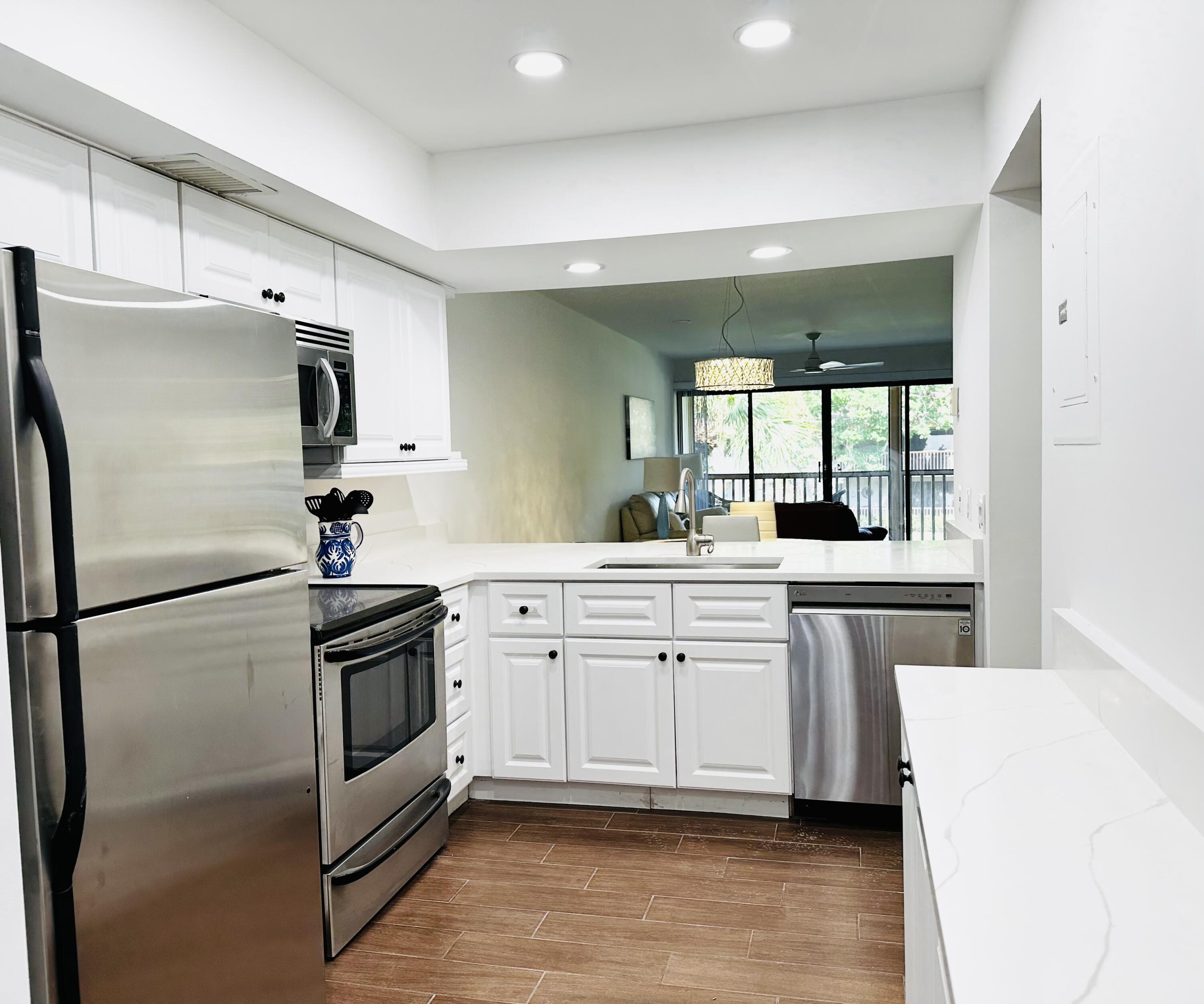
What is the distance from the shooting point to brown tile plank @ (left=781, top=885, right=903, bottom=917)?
8.61 ft

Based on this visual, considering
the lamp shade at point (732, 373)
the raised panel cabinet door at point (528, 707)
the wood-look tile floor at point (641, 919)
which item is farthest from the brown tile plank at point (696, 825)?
the lamp shade at point (732, 373)

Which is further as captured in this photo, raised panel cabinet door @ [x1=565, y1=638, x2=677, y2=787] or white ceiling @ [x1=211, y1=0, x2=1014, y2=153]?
raised panel cabinet door @ [x1=565, y1=638, x2=677, y2=787]

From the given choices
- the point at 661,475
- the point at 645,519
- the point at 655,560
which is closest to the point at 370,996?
Answer: the point at 655,560

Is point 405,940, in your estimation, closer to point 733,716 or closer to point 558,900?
point 558,900

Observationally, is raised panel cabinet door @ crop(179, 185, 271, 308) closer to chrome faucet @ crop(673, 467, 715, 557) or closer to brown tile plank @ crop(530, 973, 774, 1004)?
chrome faucet @ crop(673, 467, 715, 557)

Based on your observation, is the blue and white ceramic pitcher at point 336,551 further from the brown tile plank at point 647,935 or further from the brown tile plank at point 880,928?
the brown tile plank at point 880,928

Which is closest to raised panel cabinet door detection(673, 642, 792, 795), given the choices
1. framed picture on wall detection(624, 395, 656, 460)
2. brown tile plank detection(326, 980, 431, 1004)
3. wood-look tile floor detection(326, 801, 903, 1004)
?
wood-look tile floor detection(326, 801, 903, 1004)

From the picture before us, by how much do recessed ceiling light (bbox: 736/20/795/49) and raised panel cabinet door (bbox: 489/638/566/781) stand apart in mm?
2017

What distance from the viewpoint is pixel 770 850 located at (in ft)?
10.0

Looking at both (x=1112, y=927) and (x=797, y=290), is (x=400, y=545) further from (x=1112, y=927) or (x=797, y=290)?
(x=797, y=290)

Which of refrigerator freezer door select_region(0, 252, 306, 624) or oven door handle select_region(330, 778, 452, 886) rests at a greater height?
refrigerator freezer door select_region(0, 252, 306, 624)

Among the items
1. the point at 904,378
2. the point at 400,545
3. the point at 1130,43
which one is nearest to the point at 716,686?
the point at 400,545

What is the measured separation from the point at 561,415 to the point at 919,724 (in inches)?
212

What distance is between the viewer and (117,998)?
5.07ft
